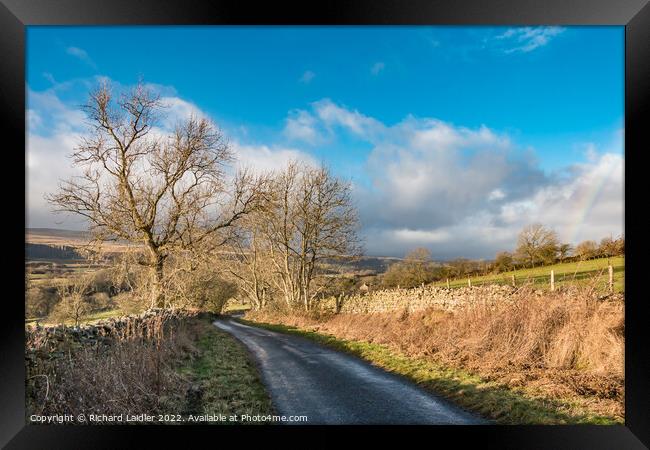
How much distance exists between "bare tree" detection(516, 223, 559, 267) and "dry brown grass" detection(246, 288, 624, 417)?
1.93 metres

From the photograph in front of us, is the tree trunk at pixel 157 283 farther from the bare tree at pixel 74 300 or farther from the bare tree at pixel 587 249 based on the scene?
the bare tree at pixel 587 249

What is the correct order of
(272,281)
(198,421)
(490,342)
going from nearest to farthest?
1. (198,421)
2. (490,342)
3. (272,281)

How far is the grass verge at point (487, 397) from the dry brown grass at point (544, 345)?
17cm

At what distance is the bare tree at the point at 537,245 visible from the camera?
8.08 m

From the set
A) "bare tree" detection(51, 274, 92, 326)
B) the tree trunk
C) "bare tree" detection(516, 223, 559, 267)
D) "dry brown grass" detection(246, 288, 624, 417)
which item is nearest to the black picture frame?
"dry brown grass" detection(246, 288, 624, 417)

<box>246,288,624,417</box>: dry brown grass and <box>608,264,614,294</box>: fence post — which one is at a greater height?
<box>608,264,614,294</box>: fence post

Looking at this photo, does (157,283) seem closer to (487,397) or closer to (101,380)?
(101,380)

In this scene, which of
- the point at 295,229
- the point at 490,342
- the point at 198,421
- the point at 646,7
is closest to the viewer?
the point at 646,7

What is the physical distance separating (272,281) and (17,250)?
1170cm

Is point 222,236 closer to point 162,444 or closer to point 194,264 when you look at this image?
point 194,264

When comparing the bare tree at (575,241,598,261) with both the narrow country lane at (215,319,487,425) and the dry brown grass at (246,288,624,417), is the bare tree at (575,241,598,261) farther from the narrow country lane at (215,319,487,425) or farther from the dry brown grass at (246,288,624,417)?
the narrow country lane at (215,319,487,425)

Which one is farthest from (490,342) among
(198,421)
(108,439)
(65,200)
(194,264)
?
(65,200)

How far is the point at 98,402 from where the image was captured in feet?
12.5

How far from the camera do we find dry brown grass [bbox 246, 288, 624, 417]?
15.1ft
